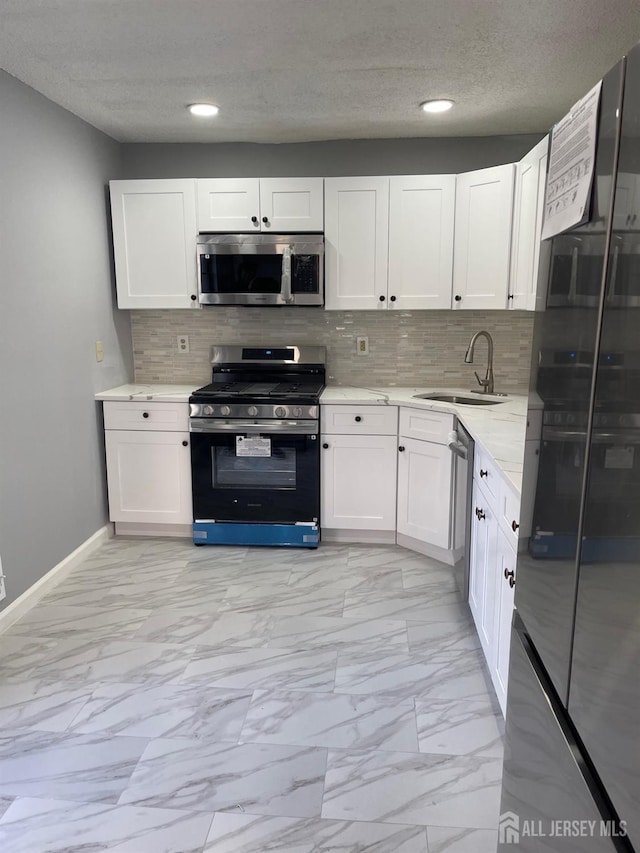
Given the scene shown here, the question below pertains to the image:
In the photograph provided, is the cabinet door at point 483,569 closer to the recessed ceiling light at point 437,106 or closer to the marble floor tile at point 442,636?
the marble floor tile at point 442,636

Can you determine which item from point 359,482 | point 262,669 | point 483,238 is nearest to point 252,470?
point 359,482

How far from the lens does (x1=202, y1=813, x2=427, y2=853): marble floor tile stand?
1561 millimetres

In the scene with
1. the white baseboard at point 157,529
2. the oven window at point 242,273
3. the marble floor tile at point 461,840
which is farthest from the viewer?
the white baseboard at point 157,529

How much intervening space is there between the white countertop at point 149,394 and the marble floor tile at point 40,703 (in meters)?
1.67

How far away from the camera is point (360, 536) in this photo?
3.65 meters

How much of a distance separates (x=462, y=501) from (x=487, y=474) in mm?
683

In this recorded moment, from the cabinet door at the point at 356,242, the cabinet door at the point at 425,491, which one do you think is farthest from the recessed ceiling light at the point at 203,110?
the cabinet door at the point at 425,491

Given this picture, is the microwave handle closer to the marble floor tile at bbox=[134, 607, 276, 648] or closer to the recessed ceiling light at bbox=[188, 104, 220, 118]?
the recessed ceiling light at bbox=[188, 104, 220, 118]

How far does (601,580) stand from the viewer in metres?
0.85

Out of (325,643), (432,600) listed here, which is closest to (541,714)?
(325,643)

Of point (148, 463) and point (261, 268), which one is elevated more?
point (261, 268)

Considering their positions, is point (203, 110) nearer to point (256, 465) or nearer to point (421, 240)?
point (421, 240)

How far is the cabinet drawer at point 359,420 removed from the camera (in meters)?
3.44

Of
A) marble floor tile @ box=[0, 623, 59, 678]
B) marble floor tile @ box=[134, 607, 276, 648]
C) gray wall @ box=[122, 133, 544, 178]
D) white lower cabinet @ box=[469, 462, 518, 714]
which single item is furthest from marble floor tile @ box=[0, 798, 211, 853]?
gray wall @ box=[122, 133, 544, 178]
